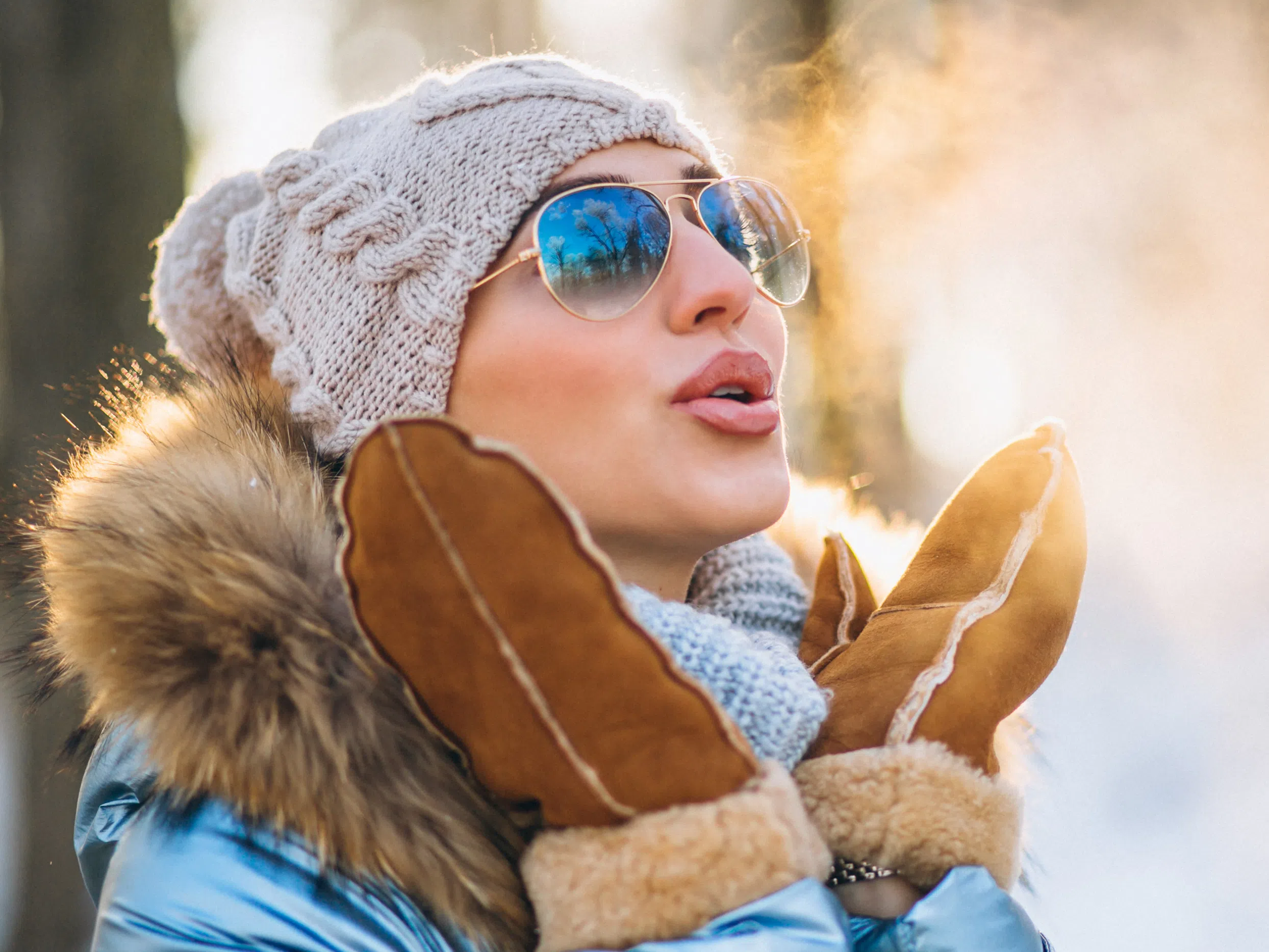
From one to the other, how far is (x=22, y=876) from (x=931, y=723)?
3.47 metres

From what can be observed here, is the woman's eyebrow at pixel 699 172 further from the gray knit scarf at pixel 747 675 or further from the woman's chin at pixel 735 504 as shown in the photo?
the gray knit scarf at pixel 747 675

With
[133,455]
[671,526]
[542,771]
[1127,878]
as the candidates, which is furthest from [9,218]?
[1127,878]

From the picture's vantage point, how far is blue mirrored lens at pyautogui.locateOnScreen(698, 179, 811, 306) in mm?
1639

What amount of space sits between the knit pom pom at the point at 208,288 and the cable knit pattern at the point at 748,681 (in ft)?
3.27

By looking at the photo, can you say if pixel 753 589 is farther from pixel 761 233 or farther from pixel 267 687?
pixel 267 687

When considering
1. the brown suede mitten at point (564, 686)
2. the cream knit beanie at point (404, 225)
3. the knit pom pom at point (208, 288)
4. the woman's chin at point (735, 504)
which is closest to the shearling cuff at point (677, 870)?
the brown suede mitten at point (564, 686)

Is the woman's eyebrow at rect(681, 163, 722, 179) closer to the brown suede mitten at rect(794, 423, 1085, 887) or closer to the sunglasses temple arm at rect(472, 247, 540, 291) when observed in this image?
the sunglasses temple arm at rect(472, 247, 540, 291)

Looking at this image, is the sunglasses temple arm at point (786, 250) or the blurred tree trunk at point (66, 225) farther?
the blurred tree trunk at point (66, 225)

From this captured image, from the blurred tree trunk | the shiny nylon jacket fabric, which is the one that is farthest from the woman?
the blurred tree trunk

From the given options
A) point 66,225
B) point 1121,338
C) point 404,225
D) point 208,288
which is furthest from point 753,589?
point 1121,338

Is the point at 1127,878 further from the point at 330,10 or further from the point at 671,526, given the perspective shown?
the point at 330,10

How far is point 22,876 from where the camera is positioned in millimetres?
3434

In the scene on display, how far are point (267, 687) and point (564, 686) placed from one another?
0.38 metres

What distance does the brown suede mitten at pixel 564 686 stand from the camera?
962 mm
